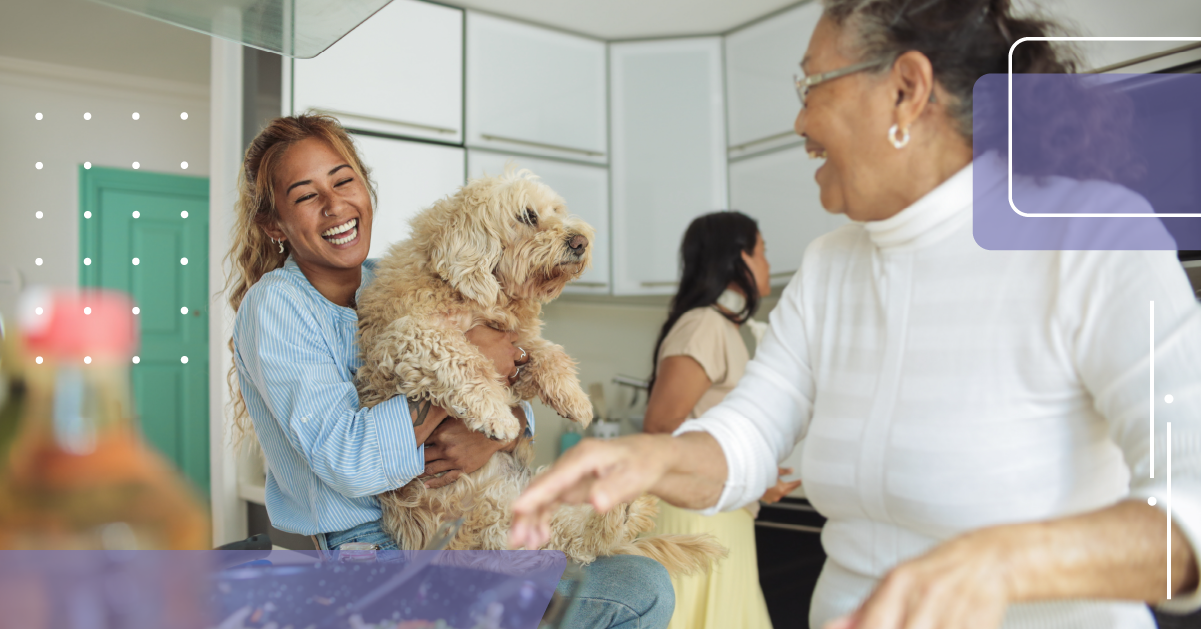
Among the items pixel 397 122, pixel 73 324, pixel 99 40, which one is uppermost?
pixel 99 40

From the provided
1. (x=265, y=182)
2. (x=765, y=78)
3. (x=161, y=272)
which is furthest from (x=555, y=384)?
(x=161, y=272)

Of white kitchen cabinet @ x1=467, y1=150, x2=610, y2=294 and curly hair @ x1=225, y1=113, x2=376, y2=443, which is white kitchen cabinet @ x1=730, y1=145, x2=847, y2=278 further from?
curly hair @ x1=225, y1=113, x2=376, y2=443

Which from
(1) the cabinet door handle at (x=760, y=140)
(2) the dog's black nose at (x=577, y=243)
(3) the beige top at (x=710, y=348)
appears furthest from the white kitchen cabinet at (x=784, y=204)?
(2) the dog's black nose at (x=577, y=243)

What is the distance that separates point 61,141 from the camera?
4012mm

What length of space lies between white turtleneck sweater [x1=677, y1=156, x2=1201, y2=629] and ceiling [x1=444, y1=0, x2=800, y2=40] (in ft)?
7.63

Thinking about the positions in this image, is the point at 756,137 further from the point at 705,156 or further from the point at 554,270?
the point at 554,270

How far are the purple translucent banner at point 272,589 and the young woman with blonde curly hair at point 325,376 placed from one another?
0.65ft

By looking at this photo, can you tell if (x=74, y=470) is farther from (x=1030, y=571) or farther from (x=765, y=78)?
(x=765, y=78)

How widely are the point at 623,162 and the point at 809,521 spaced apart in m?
1.61

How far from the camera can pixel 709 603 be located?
6.25 feet

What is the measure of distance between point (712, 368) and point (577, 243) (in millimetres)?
822

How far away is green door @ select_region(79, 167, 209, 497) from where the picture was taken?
164 inches

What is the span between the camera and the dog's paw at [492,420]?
1110mm

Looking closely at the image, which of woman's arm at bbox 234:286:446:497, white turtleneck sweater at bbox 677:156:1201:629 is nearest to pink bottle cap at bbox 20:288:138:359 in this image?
white turtleneck sweater at bbox 677:156:1201:629
